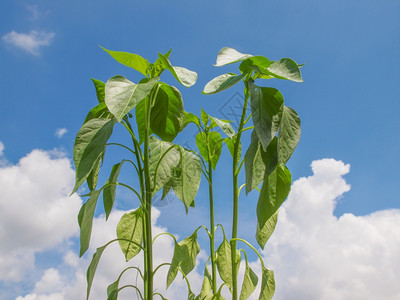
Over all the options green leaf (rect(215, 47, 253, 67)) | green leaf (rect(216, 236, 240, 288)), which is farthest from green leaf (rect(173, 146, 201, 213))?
green leaf (rect(215, 47, 253, 67))

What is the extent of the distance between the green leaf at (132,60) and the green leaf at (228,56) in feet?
0.80

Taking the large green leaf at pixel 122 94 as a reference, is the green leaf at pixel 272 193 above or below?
below

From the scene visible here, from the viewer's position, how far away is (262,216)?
1.09 m

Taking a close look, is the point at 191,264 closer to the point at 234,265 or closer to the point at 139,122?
the point at 234,265

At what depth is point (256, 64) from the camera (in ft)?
3.78

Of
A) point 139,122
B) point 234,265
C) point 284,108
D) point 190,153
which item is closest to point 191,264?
point 234,265

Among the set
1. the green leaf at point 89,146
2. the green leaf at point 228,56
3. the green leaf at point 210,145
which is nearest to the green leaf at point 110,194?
the green leaf at point 89,146

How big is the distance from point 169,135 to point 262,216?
450 millimetres

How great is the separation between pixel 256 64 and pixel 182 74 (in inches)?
8.3

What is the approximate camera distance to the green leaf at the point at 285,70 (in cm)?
102

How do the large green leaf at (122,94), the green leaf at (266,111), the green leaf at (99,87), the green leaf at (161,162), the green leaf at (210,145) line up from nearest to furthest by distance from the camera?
the large green leaf at (122,94) < the green leaf at (266,111) < the green leaf at (161,162) < the green leaf at (99,87) < the green leaf at (210,145)

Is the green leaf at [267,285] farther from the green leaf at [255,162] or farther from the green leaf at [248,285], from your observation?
the green leaf at [255,162]

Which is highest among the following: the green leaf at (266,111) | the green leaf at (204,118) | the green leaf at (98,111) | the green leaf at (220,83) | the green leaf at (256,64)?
the green leaf at (204,118)

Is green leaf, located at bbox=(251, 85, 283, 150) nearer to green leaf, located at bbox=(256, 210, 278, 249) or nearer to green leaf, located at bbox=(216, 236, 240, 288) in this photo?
green leaf, located at bbox=(256, 210, 278, 249)
